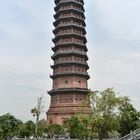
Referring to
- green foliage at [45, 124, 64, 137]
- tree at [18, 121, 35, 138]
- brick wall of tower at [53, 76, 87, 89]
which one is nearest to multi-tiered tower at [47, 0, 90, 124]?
brick wall of tower at [53, 76, 87, 89]

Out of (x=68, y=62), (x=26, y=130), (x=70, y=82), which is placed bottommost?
(x=26, y=130)

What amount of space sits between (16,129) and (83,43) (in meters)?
26.0

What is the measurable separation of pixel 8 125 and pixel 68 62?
843 inches

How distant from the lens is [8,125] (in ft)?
176

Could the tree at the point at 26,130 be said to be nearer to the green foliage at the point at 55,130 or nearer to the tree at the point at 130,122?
the green foliage at the point at 55,130

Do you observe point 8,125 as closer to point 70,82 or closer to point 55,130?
point 55,130

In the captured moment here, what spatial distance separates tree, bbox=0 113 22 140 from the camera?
172ft

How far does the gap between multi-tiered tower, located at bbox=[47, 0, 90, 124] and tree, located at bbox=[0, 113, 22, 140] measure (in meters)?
13.5

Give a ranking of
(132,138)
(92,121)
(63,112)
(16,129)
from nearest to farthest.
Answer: (132,138) → (92,121) → (16,129) → (63,112)

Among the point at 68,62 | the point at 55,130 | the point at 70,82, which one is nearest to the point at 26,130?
the point at 55,130

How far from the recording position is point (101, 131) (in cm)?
4353

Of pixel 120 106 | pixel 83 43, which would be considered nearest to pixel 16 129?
pixel 120 106

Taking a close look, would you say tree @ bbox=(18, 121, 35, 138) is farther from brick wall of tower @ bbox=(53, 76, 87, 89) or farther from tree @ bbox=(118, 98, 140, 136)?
tree @ bbox=(118, 98, 140, 136)

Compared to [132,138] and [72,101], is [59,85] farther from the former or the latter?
[132,138]
